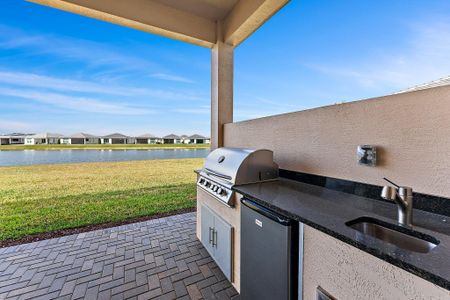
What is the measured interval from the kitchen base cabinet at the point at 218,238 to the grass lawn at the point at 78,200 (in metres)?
1.83

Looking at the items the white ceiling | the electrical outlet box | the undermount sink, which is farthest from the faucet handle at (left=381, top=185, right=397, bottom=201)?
the white ceiling

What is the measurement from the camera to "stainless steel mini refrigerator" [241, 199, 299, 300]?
3.65 ft

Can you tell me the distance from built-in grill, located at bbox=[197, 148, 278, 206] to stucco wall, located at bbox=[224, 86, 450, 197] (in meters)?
0.29

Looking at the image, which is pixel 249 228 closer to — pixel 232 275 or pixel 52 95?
pixel 232 275

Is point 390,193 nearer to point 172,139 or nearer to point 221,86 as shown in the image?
point 221,86

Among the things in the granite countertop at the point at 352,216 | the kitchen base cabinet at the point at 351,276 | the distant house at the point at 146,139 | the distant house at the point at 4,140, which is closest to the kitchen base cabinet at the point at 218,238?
the granite countertop at the point at 352,216

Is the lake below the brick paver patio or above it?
above

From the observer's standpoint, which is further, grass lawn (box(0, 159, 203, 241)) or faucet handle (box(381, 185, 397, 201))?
grass lawn (box(0, 159, 203, 241))

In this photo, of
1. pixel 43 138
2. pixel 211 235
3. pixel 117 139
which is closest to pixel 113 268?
pixel 211 235

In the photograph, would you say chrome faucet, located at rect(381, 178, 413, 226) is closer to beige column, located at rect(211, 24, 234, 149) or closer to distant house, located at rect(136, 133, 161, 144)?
beige column, located at rect(211, 24, 234, 149)

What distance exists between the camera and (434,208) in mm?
1054

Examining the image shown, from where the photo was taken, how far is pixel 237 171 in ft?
5.64

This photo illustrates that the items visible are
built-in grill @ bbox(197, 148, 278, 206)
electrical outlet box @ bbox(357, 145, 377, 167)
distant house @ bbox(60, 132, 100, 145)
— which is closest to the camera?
electrical outlet box @ bbox(357, 145, 377, 167)

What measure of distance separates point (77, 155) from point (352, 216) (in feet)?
36.0
